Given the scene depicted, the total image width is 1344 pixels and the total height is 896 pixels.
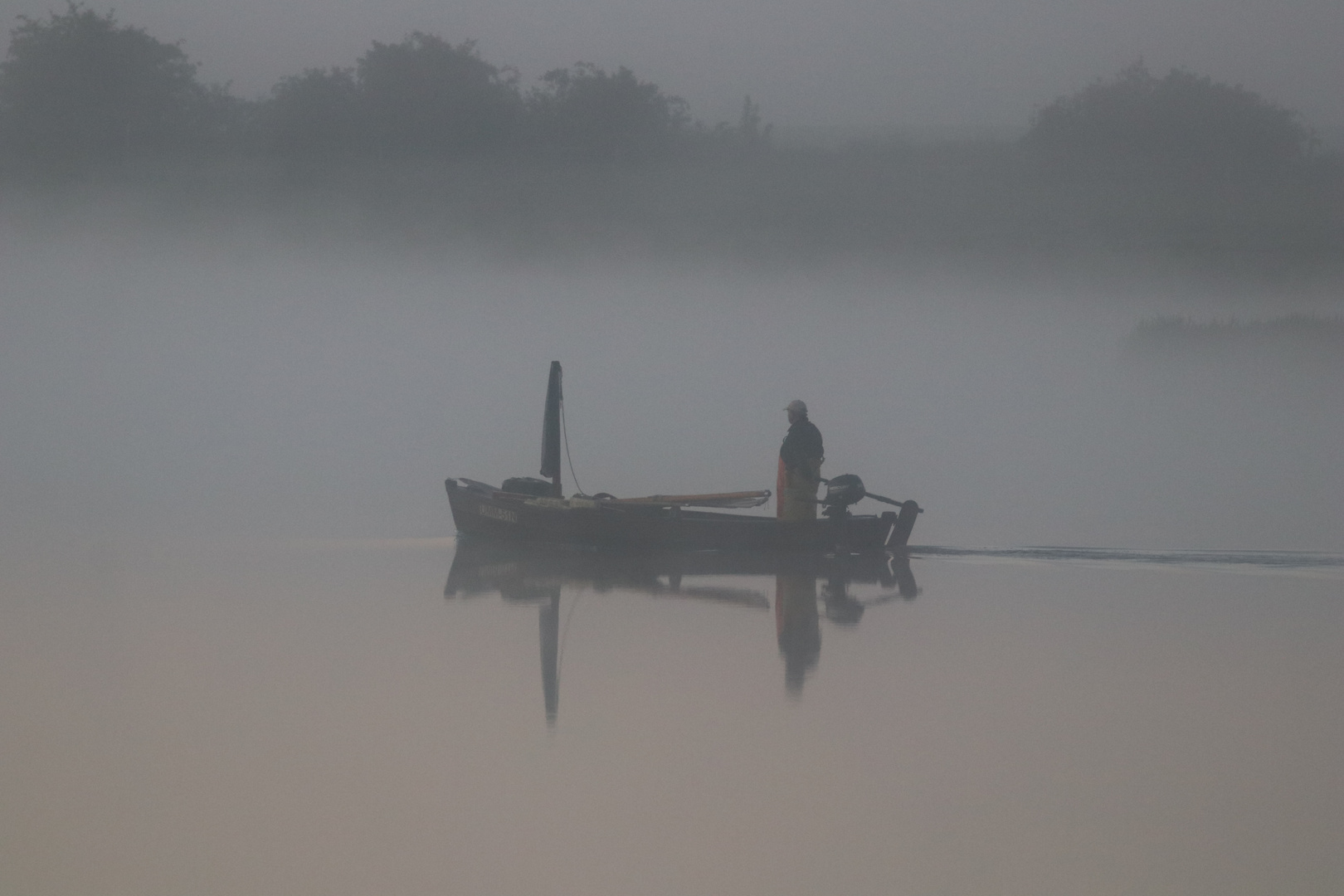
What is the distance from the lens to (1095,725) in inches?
377

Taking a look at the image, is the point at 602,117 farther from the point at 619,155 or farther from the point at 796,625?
the point at 796,625

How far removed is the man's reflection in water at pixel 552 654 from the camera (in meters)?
9.89

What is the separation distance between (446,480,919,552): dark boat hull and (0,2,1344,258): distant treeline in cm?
6283

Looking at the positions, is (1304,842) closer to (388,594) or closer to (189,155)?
(388,594)

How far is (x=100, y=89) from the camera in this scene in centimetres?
7512

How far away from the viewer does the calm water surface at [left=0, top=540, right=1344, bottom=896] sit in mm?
6977

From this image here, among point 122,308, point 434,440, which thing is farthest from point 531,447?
point 122,308

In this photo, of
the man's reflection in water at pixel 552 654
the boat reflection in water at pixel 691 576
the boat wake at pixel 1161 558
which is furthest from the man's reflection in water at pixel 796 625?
the boat wake at pixel 1161 558

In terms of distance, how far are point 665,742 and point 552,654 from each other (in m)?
2.87

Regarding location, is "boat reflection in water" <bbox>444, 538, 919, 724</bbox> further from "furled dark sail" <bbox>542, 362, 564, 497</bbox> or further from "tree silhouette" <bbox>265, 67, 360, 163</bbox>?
"tree silhouette" <bbox>265, 67, 360, 163</bbox>

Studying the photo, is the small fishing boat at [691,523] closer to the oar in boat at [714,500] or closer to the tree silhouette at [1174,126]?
the oar in boat at [714,500]

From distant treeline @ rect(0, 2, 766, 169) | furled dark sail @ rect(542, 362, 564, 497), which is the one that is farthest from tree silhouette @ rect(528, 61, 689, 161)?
furled dark sail @ rect(542, 362, 564, 497)

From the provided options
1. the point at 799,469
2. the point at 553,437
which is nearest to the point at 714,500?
the point at 799,469

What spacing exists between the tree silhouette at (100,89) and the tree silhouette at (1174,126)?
41435 mm
